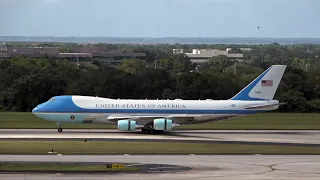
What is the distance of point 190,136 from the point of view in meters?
66.9

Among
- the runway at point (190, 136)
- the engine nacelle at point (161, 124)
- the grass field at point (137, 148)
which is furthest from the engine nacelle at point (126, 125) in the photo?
the grass field at point (137, 148)

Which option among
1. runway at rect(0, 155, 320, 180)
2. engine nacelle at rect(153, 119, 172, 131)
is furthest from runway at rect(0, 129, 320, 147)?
runway at rect(0, 155, 320, 180)

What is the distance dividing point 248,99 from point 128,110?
11860 millimetres

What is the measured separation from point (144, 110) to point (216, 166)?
25555 millimetres

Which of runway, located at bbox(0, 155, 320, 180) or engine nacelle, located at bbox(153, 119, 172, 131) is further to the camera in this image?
engine nacelle, located at bbox(153, 119, 172, 131)

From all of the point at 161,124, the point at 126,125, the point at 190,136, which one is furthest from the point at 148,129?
the point at 190,136

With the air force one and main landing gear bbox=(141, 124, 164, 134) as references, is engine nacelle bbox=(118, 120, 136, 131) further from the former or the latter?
main landing gear bbox=(141, 124, 164, 134)

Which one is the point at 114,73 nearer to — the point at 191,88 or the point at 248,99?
the point at 191,88

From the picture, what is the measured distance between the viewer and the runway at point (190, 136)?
6238 centimetres

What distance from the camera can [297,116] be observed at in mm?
96375

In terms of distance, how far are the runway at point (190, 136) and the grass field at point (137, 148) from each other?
11.1ft

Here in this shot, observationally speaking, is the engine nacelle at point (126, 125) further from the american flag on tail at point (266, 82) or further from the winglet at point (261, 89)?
the american flag on tail at point (266, 82)

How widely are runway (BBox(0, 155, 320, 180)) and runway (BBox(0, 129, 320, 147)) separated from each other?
11.9 meters

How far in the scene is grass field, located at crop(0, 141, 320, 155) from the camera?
173ft
